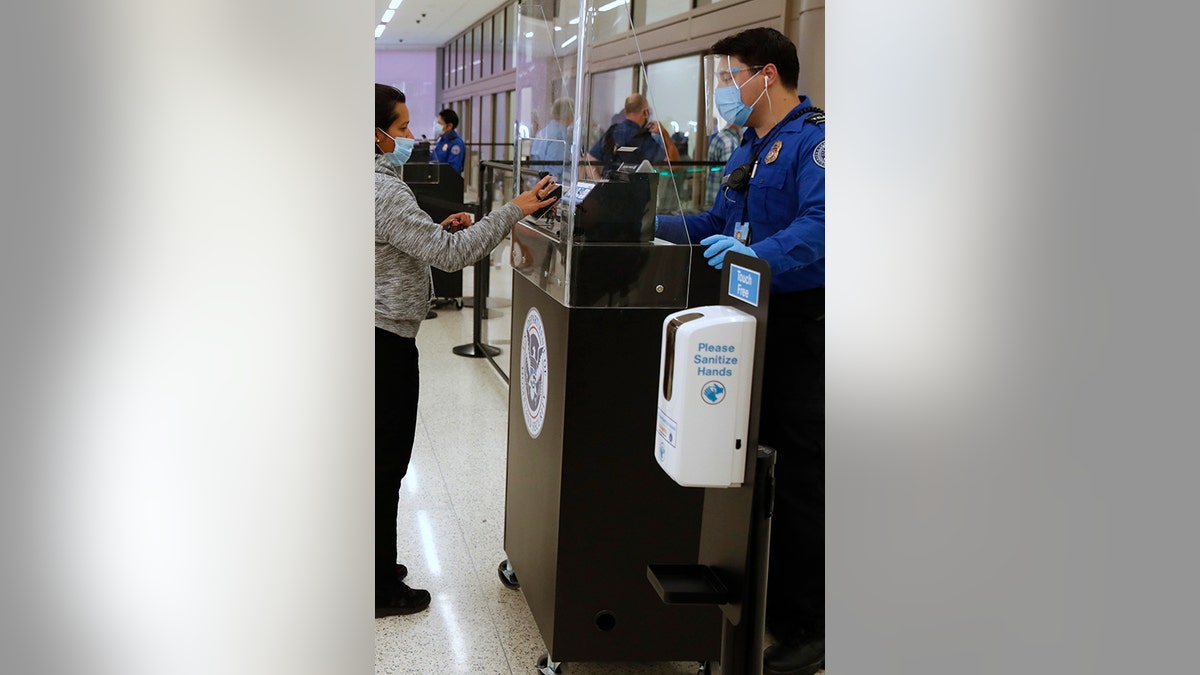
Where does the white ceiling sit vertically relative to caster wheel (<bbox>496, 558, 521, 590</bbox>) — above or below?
above

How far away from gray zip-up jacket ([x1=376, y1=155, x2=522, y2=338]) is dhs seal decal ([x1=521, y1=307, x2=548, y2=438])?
268mm

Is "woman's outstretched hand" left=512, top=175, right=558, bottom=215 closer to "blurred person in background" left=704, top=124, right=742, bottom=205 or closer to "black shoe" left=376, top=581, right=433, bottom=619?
"blurred person in background" left=704, top=124, right=742, bottom=205

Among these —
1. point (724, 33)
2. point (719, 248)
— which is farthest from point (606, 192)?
point (724, 33)

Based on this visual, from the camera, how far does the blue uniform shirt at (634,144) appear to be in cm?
242

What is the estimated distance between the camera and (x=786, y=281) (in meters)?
2.53

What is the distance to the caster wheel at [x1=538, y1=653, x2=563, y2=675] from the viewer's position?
257cm

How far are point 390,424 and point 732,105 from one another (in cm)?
141

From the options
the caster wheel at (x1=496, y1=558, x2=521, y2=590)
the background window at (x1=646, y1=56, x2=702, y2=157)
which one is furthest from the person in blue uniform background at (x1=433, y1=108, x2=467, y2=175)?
the caster wheel at (x1=496, y1=558, x2=521, y2=590)

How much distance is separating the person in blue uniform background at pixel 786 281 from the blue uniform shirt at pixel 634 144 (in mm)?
167
